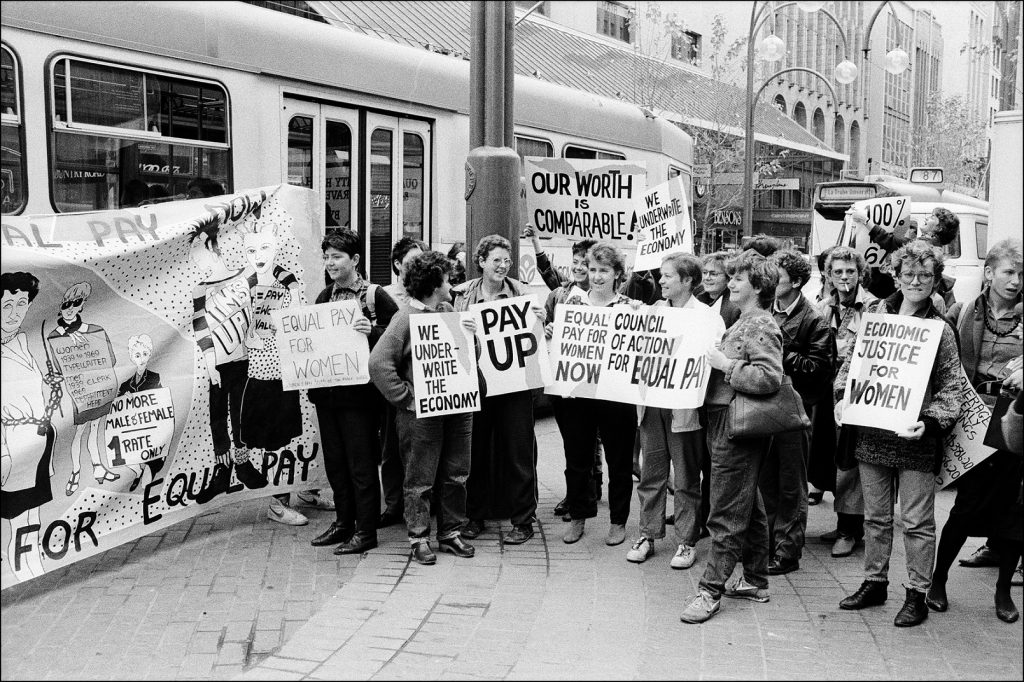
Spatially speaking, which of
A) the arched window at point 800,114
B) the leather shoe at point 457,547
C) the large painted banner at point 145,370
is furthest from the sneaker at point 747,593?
the arched window at point 800,114

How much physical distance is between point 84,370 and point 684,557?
137 inches

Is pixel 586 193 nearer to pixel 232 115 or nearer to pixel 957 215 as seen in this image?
pixel 232 115

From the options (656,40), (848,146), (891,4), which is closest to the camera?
(891,4)

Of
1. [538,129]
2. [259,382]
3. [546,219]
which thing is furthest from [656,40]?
[259,382]

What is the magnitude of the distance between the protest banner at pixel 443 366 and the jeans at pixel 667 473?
1043 millimetres

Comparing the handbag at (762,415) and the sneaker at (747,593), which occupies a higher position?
the handbag at (762,415)

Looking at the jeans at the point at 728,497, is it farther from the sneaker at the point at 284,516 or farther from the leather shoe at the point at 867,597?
the sneaker at the point at 284,516

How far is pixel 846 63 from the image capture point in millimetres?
14367

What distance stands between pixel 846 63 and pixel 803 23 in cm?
400

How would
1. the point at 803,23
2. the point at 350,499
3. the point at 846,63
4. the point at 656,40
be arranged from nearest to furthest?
1. the point at 350,499
2. the point at 846,63
3. the point at 803,23
4. the point at 656,40

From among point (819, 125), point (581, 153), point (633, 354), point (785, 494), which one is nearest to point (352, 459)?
point (633, 354)

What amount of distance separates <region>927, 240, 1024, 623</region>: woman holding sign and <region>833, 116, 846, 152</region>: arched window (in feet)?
35.6

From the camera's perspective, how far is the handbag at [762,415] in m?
4.96

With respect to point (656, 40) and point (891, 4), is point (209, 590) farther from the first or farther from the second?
point (656, 40)
